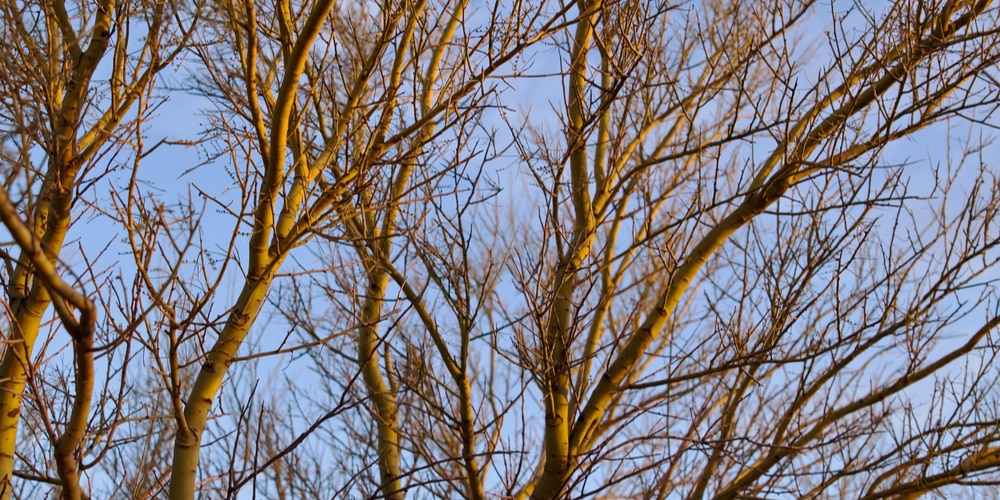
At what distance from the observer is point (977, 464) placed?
3.47 metres

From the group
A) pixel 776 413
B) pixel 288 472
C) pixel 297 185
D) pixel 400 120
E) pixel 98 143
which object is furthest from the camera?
pixel 288 472

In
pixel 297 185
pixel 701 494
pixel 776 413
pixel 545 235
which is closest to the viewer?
pixel 297 185

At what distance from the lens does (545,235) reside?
3023 mm

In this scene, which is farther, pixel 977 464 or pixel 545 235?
pixel 977 464

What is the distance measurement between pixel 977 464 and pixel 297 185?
3.01 meters

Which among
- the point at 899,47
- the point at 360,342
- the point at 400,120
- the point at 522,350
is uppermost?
the point at 400,120

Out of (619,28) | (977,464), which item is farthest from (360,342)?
(977,464)

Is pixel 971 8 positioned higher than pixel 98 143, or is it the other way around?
pixel 971 8

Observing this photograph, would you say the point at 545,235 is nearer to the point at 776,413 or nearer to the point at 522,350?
the point at 522,350

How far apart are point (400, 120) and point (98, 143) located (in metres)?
1.97

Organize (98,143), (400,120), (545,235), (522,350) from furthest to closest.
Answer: (400,120) → (522,350) → (545,235) → (98,143)

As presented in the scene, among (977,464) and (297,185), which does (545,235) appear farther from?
(977,464)

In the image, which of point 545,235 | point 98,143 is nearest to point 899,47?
point 545,235

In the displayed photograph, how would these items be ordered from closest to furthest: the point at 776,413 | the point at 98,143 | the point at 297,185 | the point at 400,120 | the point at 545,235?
the point at 98,143
the point at 297,185
the point at 545,235
the point at 400,120
the point at 776,413
